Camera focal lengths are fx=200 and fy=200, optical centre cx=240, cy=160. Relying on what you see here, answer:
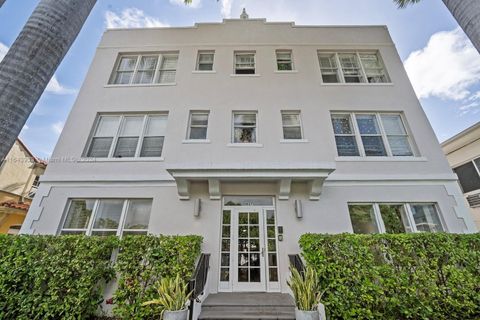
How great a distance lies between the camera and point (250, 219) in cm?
643

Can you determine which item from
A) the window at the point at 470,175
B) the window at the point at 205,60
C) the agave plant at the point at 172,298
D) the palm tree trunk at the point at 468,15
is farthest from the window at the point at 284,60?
the window at the point at 470,175

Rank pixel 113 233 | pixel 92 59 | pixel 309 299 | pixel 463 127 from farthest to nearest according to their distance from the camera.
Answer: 1. pixel 463 127
2. pixel 92 59
3. pixel 113 233
4. pixel 309 299

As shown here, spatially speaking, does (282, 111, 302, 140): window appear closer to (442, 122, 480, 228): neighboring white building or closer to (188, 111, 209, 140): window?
(188, 111, 209, 140): window

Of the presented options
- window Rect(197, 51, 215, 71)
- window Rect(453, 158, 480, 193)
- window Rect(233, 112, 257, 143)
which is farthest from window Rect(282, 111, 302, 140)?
window Rect(453, 158, 480, 193)

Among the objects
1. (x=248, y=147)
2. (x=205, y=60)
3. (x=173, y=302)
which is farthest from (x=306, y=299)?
(x=205, y=60)

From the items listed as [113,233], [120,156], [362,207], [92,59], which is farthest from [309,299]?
[92,59]

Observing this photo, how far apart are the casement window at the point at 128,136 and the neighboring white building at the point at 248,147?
46 mm

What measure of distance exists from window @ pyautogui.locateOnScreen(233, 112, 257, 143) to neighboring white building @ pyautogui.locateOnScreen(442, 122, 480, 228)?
10.7m

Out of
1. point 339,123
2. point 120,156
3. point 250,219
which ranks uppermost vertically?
point 339,123

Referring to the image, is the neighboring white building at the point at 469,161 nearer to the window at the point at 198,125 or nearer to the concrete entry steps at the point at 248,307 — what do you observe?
the concrete entry steps at the point at 248,307

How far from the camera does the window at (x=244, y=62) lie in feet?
29.2

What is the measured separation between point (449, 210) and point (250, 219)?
6.21 meters

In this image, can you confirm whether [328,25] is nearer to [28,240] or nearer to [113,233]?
[113,233]

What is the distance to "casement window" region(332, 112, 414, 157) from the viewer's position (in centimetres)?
729
